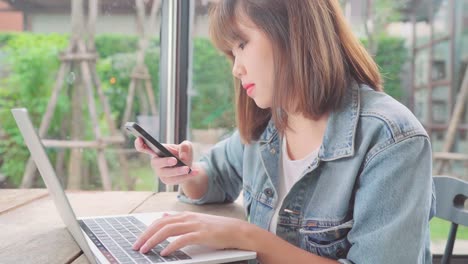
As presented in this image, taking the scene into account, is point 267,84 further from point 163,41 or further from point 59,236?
point 163,41

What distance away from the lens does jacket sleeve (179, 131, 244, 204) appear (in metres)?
1.26

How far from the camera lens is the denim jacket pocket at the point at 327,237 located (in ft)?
2.94

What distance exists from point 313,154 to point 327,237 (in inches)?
7.5

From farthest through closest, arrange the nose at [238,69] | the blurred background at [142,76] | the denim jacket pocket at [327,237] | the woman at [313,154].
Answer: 1. the blurred background at [142,76]
2. the nose at [238,69]
3. the denim jacket pocket at [327,237]
4. the woman at [313,154]

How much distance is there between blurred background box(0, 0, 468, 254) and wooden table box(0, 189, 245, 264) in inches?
18.9

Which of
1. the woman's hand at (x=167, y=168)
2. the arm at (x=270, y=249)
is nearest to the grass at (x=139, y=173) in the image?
the woman's hand at (x=167, y=168)

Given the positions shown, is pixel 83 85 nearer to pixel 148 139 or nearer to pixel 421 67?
pixel 148 139

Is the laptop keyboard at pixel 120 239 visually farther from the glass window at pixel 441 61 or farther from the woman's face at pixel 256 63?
the glass window at pixel 441 61

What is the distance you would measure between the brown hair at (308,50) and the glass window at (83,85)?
983 mm

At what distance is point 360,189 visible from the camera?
836 mm

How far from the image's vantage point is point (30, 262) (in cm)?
70

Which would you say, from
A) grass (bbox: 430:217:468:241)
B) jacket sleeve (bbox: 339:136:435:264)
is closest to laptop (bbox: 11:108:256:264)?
jacket sleeve (bbox: 339:136:435:264)

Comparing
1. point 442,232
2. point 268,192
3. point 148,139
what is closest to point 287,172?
point 268,192

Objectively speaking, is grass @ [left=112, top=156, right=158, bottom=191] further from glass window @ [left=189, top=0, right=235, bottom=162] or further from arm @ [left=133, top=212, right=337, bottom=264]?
arm @ [left=133, top=212, right=337, bottom=264]
